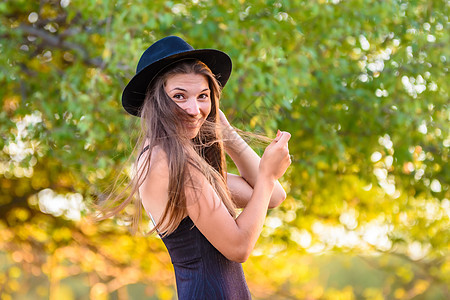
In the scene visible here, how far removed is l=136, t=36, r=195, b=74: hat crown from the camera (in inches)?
74.2

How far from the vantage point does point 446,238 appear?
259 inches

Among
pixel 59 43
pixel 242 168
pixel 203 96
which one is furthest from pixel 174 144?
pixel 59 43

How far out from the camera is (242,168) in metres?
2.19

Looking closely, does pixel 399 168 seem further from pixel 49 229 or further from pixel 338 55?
pixel 49 229

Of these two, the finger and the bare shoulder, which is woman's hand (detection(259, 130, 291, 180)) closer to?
the finger

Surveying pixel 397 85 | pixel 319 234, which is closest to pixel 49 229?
pixel 319 234

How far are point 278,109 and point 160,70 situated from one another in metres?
2.29

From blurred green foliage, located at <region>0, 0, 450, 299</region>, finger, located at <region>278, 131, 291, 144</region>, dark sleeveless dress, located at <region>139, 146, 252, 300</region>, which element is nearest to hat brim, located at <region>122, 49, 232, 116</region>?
dark sleeveless dress, located at <region>139, 146, 252, 300</region>

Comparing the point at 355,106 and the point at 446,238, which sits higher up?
the point at 355,106

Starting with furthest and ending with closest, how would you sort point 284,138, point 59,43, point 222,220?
1. point 59,43
2. point 284,138
3. point 222,220

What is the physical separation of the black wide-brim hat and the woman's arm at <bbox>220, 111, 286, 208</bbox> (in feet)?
0.77

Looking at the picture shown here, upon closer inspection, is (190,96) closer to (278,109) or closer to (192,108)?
(192,108)

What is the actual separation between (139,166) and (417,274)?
7089mm

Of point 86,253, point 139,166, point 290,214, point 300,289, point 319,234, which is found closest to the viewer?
point 139,166
